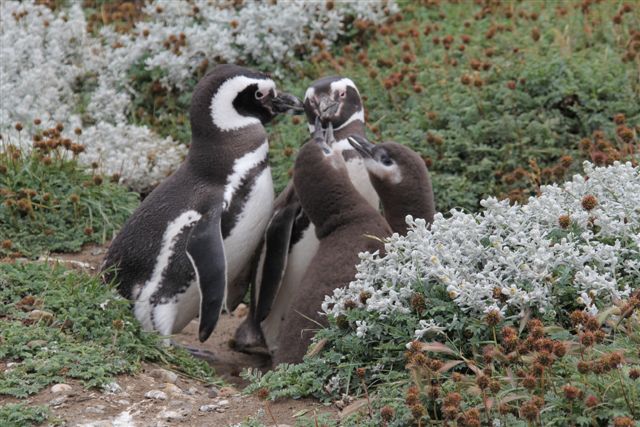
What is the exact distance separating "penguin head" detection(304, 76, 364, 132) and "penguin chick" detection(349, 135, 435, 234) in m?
0.69

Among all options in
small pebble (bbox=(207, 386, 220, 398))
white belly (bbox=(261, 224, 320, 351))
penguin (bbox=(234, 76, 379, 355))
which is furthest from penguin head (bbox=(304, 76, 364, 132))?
small pebble (bbox=(207, 386, 220, 398))

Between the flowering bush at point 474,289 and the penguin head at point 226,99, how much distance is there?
167 centimetres

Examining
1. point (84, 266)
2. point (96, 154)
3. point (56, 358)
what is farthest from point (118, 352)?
point (96, 154)

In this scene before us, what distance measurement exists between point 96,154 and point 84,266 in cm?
171

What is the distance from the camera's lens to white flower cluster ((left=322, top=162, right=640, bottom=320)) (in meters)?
4.12

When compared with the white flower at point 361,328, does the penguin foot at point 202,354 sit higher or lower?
lower

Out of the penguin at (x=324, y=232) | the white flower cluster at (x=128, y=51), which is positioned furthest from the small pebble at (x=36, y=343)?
the white flower cluster at (x=128, y=51)

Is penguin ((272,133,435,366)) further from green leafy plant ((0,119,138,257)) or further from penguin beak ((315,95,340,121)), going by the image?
green leafy plant ((0,119,138,257))

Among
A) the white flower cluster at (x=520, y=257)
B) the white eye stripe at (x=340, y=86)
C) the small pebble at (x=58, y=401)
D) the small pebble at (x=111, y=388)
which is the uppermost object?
the white eye stripe at (x=340, y=86)

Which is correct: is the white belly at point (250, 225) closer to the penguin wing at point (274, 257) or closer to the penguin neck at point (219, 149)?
the penguin wing at point (274, 257)

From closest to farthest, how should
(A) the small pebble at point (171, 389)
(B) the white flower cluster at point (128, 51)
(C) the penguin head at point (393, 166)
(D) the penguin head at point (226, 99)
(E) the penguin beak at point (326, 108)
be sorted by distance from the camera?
(A) the small pebble at point (171, 389) < (C) the penguin head at point (393, 166) < (D) the penguin head at point (226, 99) < (E) the penguin beak at point (326, 108) < (B) the white flower cluster at point (128, 51)

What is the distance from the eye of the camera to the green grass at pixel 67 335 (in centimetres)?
452

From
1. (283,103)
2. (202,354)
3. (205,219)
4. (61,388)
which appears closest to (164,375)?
(61,388)

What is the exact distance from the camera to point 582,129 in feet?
23.6
